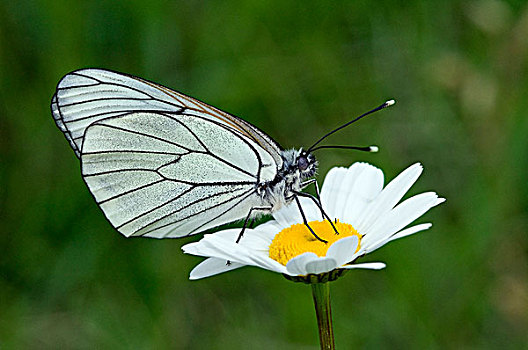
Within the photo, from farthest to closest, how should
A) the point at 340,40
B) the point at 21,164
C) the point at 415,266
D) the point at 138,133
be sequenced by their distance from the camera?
the point at 340,40
the point at 21,164
the point at 415,266
the point at 138,133

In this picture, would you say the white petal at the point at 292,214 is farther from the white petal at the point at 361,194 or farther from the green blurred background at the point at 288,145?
the green blurred background at the point at 288,145

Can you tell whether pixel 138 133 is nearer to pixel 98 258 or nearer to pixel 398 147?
pixel 98 258

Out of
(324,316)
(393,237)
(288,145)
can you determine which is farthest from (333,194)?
(288,145)

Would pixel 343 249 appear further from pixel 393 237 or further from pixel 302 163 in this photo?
pixel 302 163

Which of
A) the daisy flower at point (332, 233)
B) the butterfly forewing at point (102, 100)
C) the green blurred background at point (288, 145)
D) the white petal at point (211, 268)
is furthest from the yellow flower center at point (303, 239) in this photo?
the green blurred background at point (288, 145)

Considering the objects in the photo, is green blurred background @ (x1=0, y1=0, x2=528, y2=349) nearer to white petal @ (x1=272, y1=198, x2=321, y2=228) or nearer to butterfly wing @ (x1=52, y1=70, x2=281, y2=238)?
white petal @ (x1=272, y1=198, x2=321, y2=228)

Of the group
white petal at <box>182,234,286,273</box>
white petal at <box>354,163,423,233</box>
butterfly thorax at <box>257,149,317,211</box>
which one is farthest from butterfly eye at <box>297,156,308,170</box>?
white petal at <box>182,234,286,273</box>

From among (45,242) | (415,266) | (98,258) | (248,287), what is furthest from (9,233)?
(415,266)
